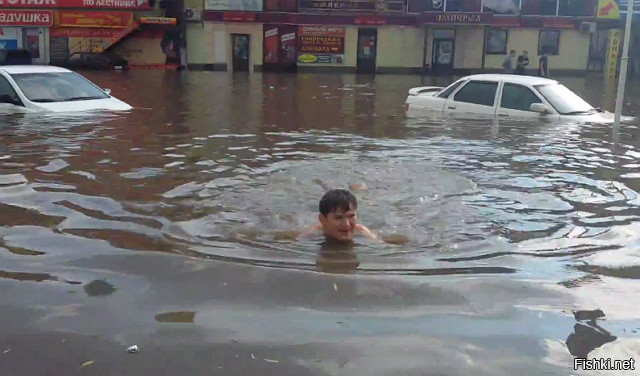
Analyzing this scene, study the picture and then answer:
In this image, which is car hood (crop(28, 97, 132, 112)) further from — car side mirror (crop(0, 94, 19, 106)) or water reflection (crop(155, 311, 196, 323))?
water reflection (crop(155, 311, 196, 323))

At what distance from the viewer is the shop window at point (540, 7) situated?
38.6m

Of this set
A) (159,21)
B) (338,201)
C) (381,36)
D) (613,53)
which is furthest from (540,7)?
(338,201)

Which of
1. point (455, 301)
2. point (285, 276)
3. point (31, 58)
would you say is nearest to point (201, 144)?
point (285, 276)

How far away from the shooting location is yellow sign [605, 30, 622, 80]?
1403 inches

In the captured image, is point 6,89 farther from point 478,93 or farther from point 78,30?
point 78,30

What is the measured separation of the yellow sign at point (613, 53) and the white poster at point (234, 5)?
18190 mm

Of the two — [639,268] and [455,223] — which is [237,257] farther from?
[639,268]

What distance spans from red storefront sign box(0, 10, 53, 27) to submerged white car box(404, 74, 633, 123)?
29.2 meters

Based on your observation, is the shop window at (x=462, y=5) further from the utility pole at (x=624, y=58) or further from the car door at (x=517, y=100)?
the utility pole at (x=624, y=58)

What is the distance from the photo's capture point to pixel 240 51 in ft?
127

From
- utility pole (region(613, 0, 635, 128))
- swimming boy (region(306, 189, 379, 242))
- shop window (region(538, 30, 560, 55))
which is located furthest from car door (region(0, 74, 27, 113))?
shop window (region(538, 30, 560, 55))

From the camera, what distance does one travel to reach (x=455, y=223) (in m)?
5.93

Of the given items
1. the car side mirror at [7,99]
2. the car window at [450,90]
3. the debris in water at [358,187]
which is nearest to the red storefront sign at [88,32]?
the car side mirror at [7,99]

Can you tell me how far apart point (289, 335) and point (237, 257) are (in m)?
1.42
